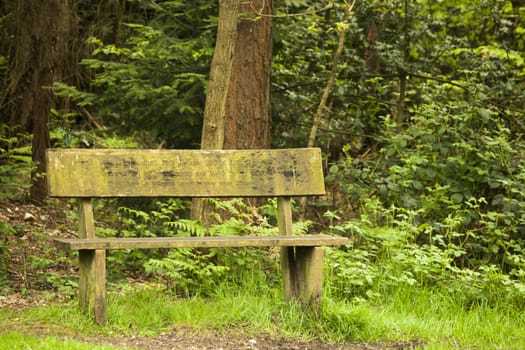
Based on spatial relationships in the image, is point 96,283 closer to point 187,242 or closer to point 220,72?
point 187,242

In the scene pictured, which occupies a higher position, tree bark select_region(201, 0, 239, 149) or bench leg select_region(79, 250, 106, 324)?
tree bark select_region(201, 0, 239, 149)

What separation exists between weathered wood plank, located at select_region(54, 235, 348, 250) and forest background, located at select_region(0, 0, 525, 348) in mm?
656

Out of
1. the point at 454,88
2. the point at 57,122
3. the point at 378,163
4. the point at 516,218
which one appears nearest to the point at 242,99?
the point at 378,163

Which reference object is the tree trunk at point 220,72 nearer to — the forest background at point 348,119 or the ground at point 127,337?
the forest background at point 348,119

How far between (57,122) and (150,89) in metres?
5.27

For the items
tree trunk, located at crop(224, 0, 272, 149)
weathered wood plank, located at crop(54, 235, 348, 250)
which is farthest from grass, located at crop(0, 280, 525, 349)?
tree trunk, located at crop(224, 0, 272, 149)

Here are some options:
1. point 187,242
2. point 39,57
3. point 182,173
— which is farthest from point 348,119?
point 187,242

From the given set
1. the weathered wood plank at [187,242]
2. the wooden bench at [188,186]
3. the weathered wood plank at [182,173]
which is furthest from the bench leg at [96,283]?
the weathered wood plank at [182,173]

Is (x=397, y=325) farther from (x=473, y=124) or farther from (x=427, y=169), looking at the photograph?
(x=473, y=124)

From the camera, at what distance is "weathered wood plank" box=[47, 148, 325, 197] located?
222 inches

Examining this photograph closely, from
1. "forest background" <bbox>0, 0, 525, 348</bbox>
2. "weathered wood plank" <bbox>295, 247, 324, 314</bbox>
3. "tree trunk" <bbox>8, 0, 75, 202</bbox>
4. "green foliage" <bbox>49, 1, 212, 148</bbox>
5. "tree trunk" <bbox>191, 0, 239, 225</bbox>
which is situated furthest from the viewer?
"tree trunk" <bbox>8, 0, 75, 202</bbox>

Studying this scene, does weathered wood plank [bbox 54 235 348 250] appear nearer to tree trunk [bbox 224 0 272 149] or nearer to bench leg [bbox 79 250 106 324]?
Result: bench leg [bbox 79 250 106 324]

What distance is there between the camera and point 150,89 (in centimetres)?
870

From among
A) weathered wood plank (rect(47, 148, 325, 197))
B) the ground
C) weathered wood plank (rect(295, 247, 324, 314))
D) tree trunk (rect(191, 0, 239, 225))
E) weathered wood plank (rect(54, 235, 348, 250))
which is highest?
tree trunk (rect(191, 0, 239, 225))
